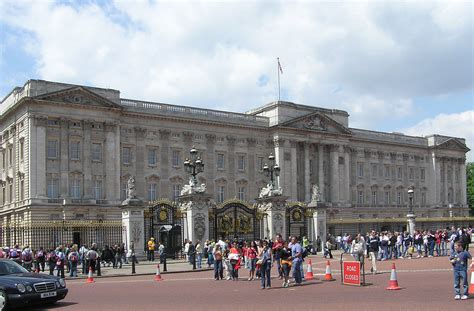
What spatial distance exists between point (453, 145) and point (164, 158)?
177ft

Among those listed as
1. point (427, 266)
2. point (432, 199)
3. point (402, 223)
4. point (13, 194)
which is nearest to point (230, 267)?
point (427, 266)

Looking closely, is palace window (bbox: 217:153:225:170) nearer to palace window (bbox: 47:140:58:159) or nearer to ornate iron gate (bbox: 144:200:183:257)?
palace window (bbox: 47:140:58:159)

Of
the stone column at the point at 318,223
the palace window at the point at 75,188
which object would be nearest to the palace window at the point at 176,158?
the palace window at the point at 75,188

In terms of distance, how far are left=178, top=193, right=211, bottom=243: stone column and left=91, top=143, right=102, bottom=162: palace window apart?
28581 mm

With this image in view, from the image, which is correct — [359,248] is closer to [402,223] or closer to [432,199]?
[402,223]

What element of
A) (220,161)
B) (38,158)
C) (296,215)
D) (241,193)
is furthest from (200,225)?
(241,193)

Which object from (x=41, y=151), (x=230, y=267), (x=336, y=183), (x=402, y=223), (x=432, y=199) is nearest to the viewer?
(x=230, y=267)

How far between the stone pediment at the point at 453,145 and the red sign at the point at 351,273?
8168cm

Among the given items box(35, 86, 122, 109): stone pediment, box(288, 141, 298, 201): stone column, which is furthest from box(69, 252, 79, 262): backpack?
box(288, 141, 298, 201): stone column

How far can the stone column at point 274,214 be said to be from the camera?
39.9 m

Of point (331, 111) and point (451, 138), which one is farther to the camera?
point (451, 138)

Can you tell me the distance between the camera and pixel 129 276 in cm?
2994

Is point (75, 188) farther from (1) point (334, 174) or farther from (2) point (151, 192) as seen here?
(1) point (334, 174)

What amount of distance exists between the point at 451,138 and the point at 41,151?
67221 mm
